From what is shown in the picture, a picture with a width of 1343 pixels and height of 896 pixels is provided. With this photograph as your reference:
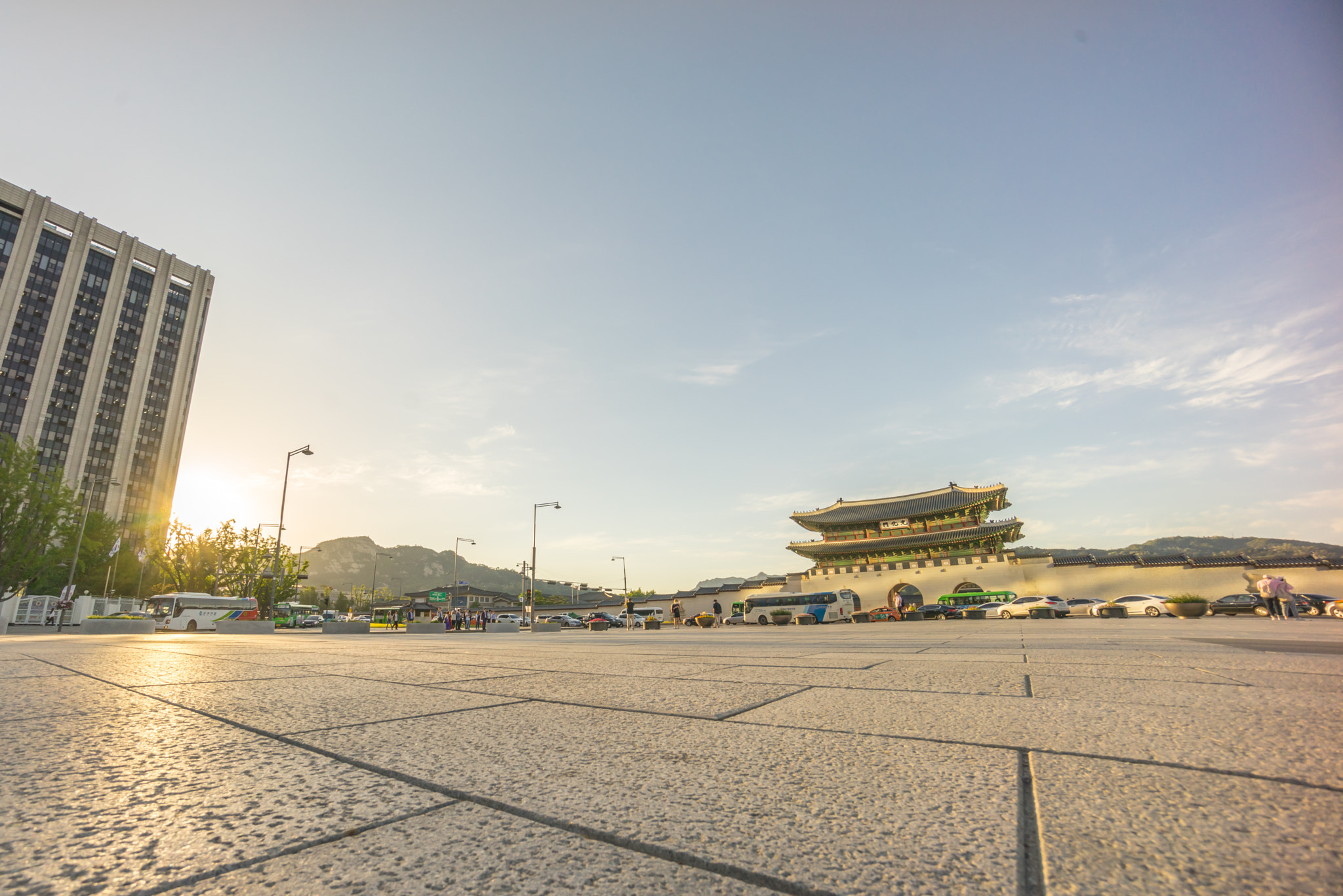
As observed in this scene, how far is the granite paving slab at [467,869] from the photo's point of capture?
0.92m

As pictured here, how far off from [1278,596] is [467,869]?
28.8 m

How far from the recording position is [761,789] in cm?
142

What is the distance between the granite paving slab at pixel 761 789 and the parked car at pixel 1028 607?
130 ft

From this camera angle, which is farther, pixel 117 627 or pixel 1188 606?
pixel 1188 606

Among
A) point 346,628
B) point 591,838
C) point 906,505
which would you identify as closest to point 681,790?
point 591,838

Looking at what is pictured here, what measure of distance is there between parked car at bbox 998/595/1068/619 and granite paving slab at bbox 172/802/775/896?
40.7m

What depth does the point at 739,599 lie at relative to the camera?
189ft

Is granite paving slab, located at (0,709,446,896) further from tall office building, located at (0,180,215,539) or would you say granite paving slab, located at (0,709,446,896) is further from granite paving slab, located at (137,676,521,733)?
tall office building, located at (0,180,215,539)

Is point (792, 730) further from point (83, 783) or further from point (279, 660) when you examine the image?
point (279, 660)

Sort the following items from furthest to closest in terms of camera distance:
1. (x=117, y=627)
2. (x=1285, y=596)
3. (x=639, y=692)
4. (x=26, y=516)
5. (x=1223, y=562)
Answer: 1. (x=1223, y=562)
2. (x=26, y=516)
3. (x=117, y=627)
4. (x=1285, y=596)
5. (x=639, y=692)

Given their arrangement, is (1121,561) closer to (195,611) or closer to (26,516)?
(195,611)

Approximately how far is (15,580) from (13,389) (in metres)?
53.9

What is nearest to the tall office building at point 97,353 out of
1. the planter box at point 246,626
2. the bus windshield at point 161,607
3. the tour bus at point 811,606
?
the bus windshield at point 161,607

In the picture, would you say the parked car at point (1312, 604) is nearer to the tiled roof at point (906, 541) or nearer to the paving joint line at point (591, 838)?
the tiled roof at point (906, 541)
